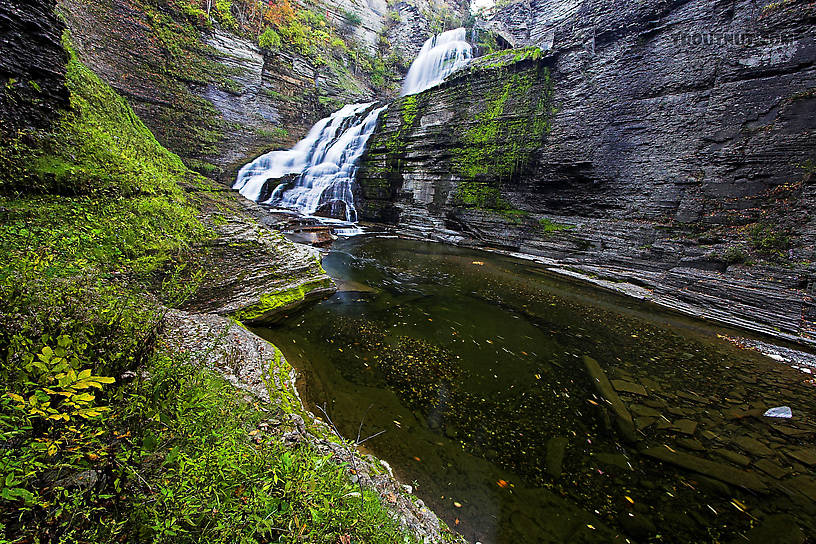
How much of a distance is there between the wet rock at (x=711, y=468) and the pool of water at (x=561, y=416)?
0.04 feet

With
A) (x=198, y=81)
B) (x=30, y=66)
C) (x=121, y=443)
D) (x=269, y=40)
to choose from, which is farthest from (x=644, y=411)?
→ (x=269, y=40)

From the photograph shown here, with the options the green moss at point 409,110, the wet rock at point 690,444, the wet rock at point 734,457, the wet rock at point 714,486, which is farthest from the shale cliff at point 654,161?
the wet rock at point 714,486

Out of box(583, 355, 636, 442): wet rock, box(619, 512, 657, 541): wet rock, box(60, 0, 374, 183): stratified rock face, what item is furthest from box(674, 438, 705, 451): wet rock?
box(60, 0, 374, 183): stratified rock face

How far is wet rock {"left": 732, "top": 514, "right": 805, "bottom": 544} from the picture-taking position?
228cm

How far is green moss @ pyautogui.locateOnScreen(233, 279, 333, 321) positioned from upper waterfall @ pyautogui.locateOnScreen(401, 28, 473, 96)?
17.0 m

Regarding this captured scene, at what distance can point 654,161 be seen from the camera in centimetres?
1010

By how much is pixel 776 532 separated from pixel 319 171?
1785 cm

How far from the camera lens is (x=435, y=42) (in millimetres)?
22062

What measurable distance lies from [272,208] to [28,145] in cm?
1070

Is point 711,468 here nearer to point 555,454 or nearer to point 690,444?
point 690,444

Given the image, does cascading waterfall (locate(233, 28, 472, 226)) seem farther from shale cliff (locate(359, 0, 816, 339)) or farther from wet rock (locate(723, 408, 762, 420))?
wet rock (locate(723, 408, 762, 420))

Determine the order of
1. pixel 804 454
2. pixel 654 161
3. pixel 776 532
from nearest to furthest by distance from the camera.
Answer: pixel 776 532, pixel 804 454, pixel 654 161

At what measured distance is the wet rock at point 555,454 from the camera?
2777 millimetres

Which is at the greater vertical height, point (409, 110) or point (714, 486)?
point (409, 110)
